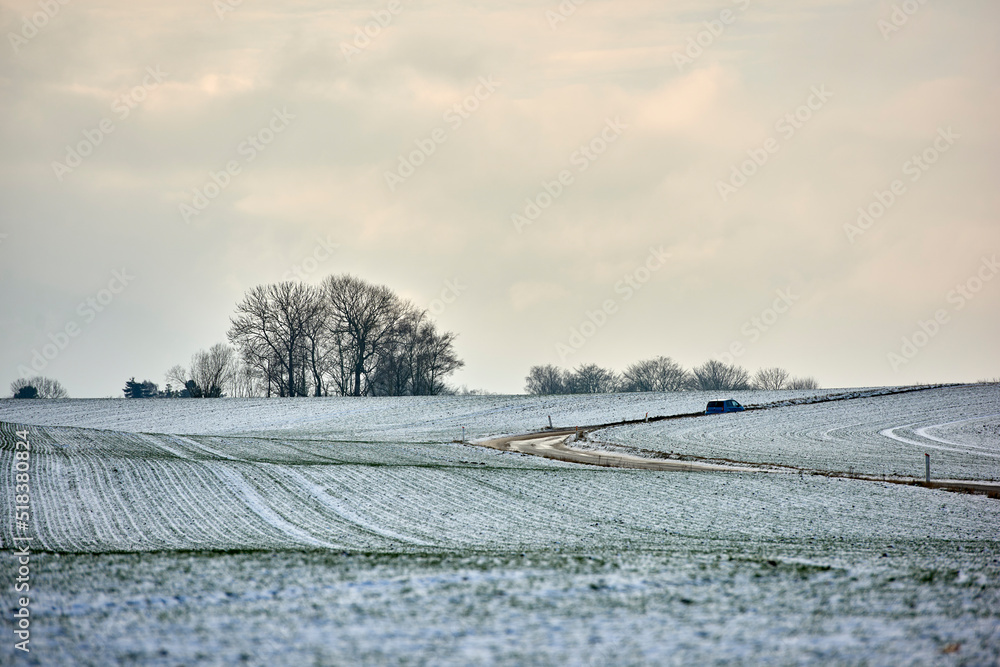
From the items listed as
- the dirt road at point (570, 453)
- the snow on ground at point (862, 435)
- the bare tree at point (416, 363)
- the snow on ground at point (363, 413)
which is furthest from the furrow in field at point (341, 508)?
the bare tree at point (416, 363)

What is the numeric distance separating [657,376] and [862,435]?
109m

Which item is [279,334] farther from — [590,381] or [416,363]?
[590,381]

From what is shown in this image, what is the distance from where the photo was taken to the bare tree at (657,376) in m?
154

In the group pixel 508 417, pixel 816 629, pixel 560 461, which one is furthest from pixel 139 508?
pixel 508 417

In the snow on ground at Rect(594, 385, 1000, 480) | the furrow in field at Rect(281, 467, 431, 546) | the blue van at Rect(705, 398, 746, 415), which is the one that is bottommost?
the furrow in field at Rect(281, 467, 431, 546)

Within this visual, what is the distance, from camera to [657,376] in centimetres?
15588

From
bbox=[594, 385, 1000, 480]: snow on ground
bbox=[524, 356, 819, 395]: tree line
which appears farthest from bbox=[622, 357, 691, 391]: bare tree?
bbox=[594, 385, 1000, 480]: snow on ground

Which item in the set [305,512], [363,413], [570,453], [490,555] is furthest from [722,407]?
[490,555]

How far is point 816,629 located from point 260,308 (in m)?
89.5

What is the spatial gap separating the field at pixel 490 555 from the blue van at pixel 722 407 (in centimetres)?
1866

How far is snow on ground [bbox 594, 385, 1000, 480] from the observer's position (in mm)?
36000

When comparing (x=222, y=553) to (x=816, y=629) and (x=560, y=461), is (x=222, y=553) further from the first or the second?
(x=560, y=461)

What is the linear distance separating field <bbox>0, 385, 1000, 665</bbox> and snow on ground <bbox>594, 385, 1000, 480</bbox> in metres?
0.46

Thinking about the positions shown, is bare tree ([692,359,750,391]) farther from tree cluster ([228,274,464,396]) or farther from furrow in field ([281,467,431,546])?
furrow in field ([281,467,431,546])
